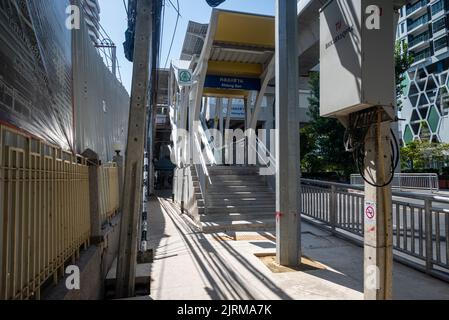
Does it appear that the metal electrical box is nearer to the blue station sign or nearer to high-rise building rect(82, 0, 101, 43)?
high-rise building rect(82, 0, 101, 43)

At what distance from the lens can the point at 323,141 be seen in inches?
730

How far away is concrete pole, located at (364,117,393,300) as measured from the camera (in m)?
2.64

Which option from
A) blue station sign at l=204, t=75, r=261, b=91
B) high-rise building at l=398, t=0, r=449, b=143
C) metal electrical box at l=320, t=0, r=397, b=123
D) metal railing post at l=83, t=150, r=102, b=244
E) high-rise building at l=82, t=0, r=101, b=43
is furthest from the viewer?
high-rise building at l=398, t=0, r=449, b=143

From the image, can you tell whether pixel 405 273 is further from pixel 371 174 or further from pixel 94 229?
pixel 94 229

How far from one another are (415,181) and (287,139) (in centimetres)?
1745

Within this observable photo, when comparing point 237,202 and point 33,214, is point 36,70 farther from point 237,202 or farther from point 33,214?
point 237,202

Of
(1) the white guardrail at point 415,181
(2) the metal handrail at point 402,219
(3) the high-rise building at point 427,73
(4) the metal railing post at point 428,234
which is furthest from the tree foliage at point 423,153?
(4) the metal railing post at point 428,234

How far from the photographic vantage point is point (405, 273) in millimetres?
4258

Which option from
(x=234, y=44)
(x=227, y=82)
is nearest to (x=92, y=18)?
(x=234, y=44)

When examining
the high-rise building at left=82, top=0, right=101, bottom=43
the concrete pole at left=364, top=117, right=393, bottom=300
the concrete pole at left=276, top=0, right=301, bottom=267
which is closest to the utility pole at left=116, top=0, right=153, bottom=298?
the concrete pole at left=276, top=0, right=301, bottom=267

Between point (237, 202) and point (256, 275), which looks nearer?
point (256, 275)

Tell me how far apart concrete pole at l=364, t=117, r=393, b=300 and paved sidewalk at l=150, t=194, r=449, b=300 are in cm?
91
